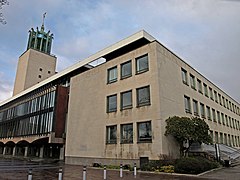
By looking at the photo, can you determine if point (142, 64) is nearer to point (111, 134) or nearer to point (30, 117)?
point (111, 134)

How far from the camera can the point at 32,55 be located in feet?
214

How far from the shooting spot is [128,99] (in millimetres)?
24219

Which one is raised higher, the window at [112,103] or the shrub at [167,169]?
the window at [112,103]

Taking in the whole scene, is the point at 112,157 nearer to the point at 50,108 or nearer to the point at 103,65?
the point at 103,65

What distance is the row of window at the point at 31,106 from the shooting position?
124 feet

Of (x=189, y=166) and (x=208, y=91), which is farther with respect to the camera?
(x=208, y=91)

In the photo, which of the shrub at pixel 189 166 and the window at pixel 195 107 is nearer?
the shrub at pixel 189 166

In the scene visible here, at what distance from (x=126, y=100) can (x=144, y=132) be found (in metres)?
4.51

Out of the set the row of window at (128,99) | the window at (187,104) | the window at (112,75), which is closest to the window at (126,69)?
the window at (112,75)

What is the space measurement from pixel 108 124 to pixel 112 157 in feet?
12.2

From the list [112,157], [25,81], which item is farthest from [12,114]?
[112,157]

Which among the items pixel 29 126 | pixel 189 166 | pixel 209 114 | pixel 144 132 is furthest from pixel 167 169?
pixel 29 126

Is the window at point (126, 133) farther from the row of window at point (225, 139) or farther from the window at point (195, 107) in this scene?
the row of window at point (225, 139)

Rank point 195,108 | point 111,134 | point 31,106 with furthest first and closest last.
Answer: point 31,106 < point 195,108 < point 111,134
